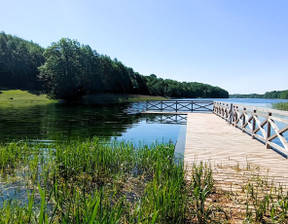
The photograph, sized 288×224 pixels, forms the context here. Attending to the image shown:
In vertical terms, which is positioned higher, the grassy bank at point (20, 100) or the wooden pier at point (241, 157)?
the grassy bank at point (20, 100)

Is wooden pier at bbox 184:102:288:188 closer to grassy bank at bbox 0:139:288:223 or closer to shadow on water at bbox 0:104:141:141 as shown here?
grassy bank at bbox 0:139:288:223

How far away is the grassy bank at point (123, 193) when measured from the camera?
8.17 ft

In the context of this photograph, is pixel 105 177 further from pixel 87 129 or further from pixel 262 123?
pixel 87 129

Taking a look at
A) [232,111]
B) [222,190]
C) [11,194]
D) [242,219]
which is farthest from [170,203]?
[232,111]

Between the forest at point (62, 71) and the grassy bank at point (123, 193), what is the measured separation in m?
40.0

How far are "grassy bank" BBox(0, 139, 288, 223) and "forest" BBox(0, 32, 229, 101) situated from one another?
40040 mm

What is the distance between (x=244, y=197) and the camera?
317 centimetres

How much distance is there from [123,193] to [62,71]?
43371 mm

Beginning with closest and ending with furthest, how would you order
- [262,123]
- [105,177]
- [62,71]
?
[105,177] < [262,123] < [62,71]

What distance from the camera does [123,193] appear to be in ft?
12.3

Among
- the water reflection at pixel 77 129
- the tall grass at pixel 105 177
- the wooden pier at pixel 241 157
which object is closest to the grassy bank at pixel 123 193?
the tall grass at pixel 105 177

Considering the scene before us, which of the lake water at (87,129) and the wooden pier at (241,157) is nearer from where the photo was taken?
the wooden pier at (241,157)

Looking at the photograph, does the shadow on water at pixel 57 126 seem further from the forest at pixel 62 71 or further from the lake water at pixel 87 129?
the forest at pixel 62 71

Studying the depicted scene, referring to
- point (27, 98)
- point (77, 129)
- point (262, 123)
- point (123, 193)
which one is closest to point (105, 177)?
point (123, 193)
